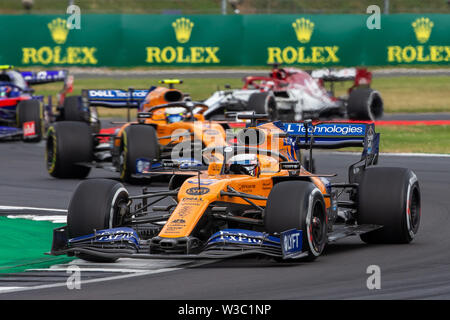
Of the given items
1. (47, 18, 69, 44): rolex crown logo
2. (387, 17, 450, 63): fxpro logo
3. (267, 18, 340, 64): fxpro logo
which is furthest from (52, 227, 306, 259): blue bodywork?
(47, 18, 69, 44): rolex crown logo

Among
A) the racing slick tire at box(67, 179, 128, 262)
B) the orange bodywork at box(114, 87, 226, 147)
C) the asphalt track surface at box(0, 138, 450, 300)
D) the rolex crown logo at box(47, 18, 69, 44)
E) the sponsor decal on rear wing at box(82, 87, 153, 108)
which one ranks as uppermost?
the rolex crown logo at box(47, 18, 69, 44)

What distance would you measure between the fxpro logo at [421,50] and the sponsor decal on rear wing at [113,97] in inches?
748

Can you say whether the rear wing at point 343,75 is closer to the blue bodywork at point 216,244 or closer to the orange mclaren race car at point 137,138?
the orange mclaren race car at point 137,138

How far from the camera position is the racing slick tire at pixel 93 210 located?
1095 cm

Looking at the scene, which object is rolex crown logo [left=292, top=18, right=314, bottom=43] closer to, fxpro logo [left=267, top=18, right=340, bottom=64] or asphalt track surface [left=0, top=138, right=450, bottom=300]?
fxpro logo [left=267, top=18, right=340, bottom=64]

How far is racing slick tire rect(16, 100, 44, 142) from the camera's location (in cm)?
2559

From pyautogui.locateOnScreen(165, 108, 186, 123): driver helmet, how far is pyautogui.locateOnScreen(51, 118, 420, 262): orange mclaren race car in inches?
261

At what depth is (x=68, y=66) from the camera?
39094 mm

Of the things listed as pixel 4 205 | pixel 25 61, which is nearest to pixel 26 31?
pixel 25 61

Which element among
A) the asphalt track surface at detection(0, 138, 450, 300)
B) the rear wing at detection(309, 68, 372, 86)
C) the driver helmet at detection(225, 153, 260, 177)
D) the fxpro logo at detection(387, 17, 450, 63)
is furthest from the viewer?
the fxpro logo at detection(387, 17, 450, 63)

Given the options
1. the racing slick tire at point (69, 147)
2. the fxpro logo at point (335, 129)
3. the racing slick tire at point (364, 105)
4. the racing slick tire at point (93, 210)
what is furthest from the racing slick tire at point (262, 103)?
the racing slick tire at point (93, 210)

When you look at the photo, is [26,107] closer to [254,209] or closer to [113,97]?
[113,97]
